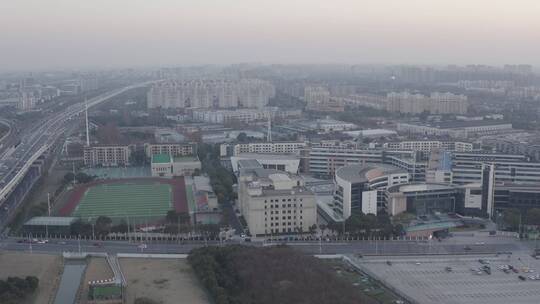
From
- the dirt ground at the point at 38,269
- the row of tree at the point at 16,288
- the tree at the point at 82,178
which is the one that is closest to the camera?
the row of tree at the point at 16,288

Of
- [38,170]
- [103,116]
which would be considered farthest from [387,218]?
[103,116]

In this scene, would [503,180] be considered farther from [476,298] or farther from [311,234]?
[476,298]

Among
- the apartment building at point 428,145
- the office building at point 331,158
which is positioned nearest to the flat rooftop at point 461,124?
the apartment building at point 428,145

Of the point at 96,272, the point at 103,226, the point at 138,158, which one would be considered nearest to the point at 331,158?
the point at 138,158

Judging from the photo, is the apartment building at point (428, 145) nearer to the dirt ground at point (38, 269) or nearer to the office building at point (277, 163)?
the office building at point (277, 163)

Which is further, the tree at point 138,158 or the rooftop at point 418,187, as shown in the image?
the tree at point 138,158

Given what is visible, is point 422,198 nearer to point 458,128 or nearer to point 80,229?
point 80,229

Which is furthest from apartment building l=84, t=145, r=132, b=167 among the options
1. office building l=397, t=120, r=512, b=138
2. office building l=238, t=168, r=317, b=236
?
office building l=397, t=120, r=512, b=138
